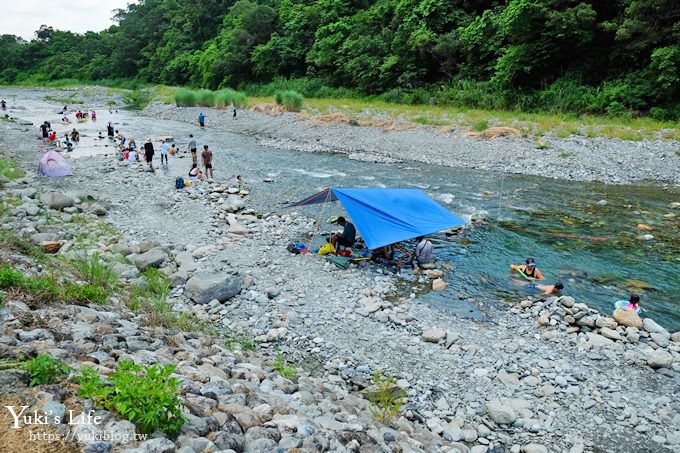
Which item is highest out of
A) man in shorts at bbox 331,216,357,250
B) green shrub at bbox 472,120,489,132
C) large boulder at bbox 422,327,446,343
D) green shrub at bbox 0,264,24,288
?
green shrub at bbox 472,120,489,132

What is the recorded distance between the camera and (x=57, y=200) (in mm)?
16656

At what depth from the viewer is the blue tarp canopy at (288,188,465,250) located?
13.6 meters

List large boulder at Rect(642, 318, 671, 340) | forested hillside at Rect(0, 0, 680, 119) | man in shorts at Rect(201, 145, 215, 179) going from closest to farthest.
→ large boulder at Rect(642, 318, 671, 340) < man in shorts at Rect(201, 145, 215, 179) < forested hillside at Rect(0, 0, 680, 119)

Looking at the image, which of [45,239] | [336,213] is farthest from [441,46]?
[45,239]

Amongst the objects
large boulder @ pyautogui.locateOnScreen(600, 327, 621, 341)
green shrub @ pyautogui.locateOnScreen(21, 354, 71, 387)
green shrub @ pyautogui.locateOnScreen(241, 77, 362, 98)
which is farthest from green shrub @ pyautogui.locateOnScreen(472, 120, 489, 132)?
green shrub @ pyautogui.locateOnScreen(21, 354, 71, 387)

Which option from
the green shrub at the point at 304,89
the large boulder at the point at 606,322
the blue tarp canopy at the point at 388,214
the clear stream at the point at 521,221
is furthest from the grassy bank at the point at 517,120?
the large boulder at the point at 606,322

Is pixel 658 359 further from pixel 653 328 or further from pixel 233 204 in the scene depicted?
pixel 233 204

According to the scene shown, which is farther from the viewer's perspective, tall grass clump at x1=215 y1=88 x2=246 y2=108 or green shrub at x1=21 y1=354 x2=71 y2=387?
tall grass clump at x1=215 y1=88 x2=246 y2=108

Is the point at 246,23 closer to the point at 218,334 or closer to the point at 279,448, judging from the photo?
the point at 218,334

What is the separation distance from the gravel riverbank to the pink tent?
15.0 meters

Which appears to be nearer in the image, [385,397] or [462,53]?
[385,397]

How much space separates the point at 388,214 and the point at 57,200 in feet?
41.2

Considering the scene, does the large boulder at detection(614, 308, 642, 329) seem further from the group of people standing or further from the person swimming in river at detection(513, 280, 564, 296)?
the group of people standing

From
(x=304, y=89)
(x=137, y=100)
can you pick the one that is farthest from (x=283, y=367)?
(x=137, y=100)
